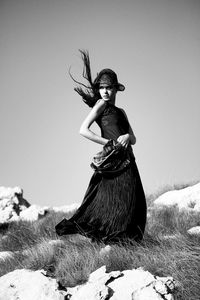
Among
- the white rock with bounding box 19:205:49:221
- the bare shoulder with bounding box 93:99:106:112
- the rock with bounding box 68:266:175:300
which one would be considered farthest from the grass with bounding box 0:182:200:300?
the white rock with bounding box 19:205:49:221

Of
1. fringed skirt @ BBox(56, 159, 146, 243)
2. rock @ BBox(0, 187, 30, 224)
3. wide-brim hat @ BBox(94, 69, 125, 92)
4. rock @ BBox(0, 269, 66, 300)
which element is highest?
wide-brim hat @ BBox(94, 69, 125, 92)

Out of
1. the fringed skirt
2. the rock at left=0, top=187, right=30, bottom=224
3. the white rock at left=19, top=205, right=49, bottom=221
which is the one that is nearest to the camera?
the fringed skirt

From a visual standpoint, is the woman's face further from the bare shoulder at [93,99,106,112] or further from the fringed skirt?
the fringed skirt

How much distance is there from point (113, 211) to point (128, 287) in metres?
1.32

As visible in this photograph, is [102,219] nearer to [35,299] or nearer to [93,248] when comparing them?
[93,248]

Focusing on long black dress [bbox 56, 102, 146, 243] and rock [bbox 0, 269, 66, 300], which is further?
long black dress [bbox 56, 102, 146, 243]

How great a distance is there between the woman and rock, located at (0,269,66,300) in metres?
1.00

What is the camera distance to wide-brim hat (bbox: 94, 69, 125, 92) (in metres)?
4.13

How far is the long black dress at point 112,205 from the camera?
384cm

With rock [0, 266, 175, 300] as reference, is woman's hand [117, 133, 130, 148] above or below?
above

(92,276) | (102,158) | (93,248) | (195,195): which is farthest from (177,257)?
(195,195)

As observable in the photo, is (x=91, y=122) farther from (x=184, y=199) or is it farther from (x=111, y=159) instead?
(x=184, y=199)

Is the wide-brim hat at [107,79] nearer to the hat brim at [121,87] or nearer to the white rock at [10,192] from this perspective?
the hat brim at [121,87]

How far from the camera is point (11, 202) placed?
10.3 meters
